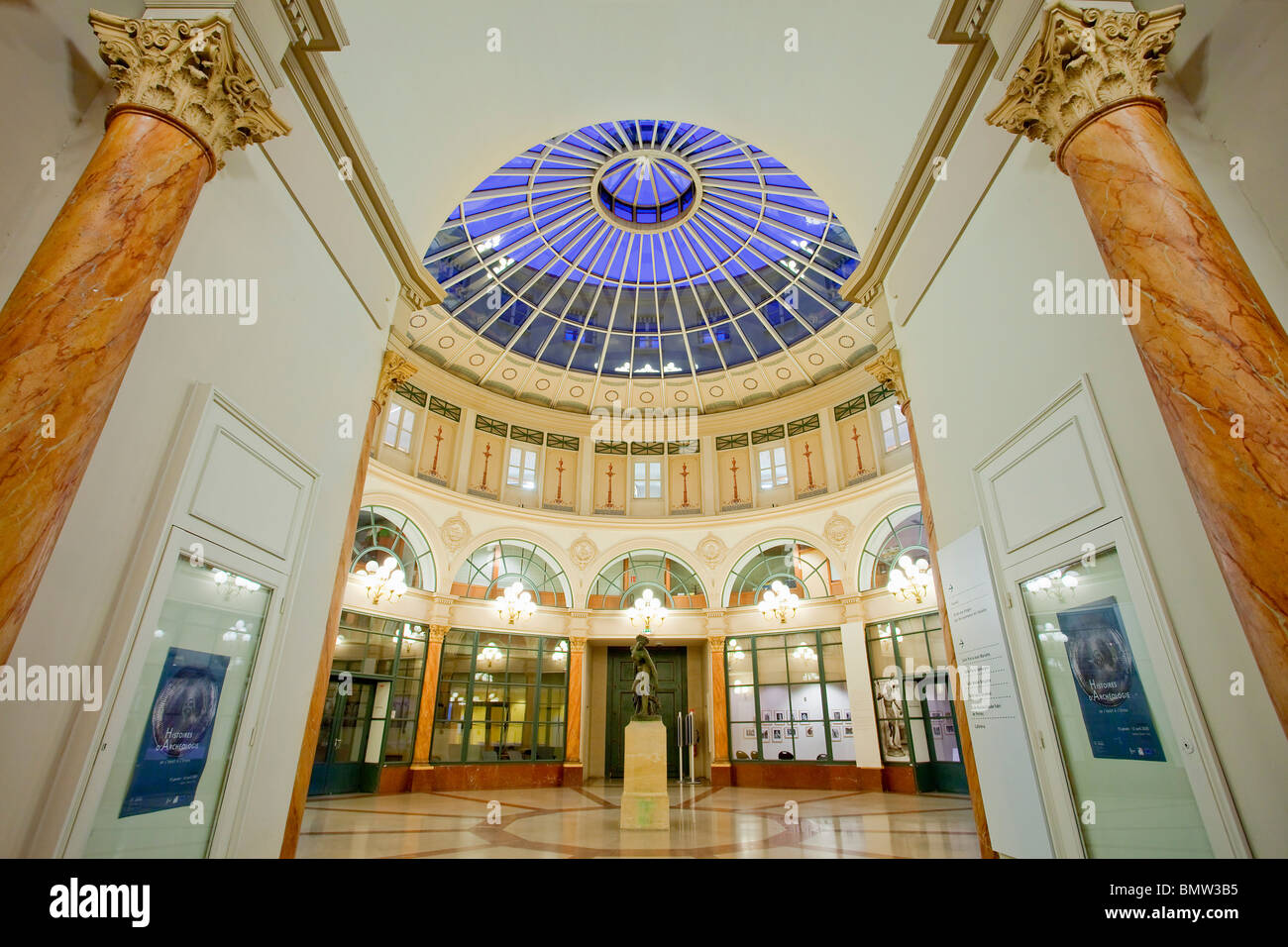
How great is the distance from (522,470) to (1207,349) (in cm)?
1539

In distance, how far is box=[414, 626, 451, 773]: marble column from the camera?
42.9 feet

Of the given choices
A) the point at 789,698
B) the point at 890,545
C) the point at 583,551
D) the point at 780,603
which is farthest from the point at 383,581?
the point at 890,545

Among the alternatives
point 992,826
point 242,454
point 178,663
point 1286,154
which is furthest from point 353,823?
point 1286,154

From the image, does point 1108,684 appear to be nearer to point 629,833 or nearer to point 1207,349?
point 1207,349

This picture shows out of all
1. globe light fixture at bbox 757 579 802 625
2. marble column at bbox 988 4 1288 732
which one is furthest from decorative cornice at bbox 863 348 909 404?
globe light fixture at bbox 757 579 802 625

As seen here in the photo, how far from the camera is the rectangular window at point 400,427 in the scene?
14.3 meters

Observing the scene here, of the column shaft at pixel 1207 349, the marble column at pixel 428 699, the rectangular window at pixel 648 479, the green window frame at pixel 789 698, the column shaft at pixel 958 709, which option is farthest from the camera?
the rectangular window at pixel 648 479

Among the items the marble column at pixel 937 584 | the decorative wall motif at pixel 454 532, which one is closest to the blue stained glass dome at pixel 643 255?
the decorative wall motif at pixel 454 532

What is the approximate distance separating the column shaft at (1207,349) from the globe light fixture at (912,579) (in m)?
10.3

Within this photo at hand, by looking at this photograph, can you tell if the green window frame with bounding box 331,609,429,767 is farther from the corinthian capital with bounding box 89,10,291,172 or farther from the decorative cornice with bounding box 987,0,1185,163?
the decorative cornice with bounding box 987,0,1185,163

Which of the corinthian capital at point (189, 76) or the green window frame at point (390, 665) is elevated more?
the corinthian capital at point (189, 76)

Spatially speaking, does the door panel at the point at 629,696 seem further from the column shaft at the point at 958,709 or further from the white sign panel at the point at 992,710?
the white sign panel at the point at 992,710
